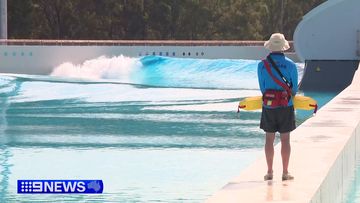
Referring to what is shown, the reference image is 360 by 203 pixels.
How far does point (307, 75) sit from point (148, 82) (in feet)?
30.8

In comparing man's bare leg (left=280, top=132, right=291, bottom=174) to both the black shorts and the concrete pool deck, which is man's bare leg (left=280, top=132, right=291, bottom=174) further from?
the concrete pool deck

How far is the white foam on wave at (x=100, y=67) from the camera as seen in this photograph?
5400 centimetres

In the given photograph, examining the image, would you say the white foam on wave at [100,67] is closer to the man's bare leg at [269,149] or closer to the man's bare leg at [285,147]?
the man's bare leg at [269,149]

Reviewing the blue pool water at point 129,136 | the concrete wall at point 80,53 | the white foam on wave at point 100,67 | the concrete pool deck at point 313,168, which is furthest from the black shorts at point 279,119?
the concrete wall at point 80,53

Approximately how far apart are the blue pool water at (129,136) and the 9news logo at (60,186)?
173mm

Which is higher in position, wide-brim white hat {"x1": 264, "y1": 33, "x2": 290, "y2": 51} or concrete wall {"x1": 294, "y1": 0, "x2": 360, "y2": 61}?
wide-brim white hat {"x1": 264, "y1": 33, "x2": 290, "y2": 51}

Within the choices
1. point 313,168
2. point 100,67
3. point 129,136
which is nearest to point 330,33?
point 100,67

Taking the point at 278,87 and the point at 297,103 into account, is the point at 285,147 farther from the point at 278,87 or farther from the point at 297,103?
the point at 278,87

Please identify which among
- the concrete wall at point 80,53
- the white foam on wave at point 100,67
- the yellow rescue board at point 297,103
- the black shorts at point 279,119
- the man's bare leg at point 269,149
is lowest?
the white foam on wave at point 100,67

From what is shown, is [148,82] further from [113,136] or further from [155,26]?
[113,136]

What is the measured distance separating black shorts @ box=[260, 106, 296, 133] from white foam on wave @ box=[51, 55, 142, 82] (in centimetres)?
4424

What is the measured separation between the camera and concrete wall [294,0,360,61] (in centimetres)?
4578

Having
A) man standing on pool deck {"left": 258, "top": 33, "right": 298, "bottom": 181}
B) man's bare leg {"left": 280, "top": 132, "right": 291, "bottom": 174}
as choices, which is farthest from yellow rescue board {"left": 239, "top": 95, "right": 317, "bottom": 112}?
man's bare leg {"left": 280, "top": 132, "right": 291, "bottom": 174}

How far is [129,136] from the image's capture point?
2256cm
